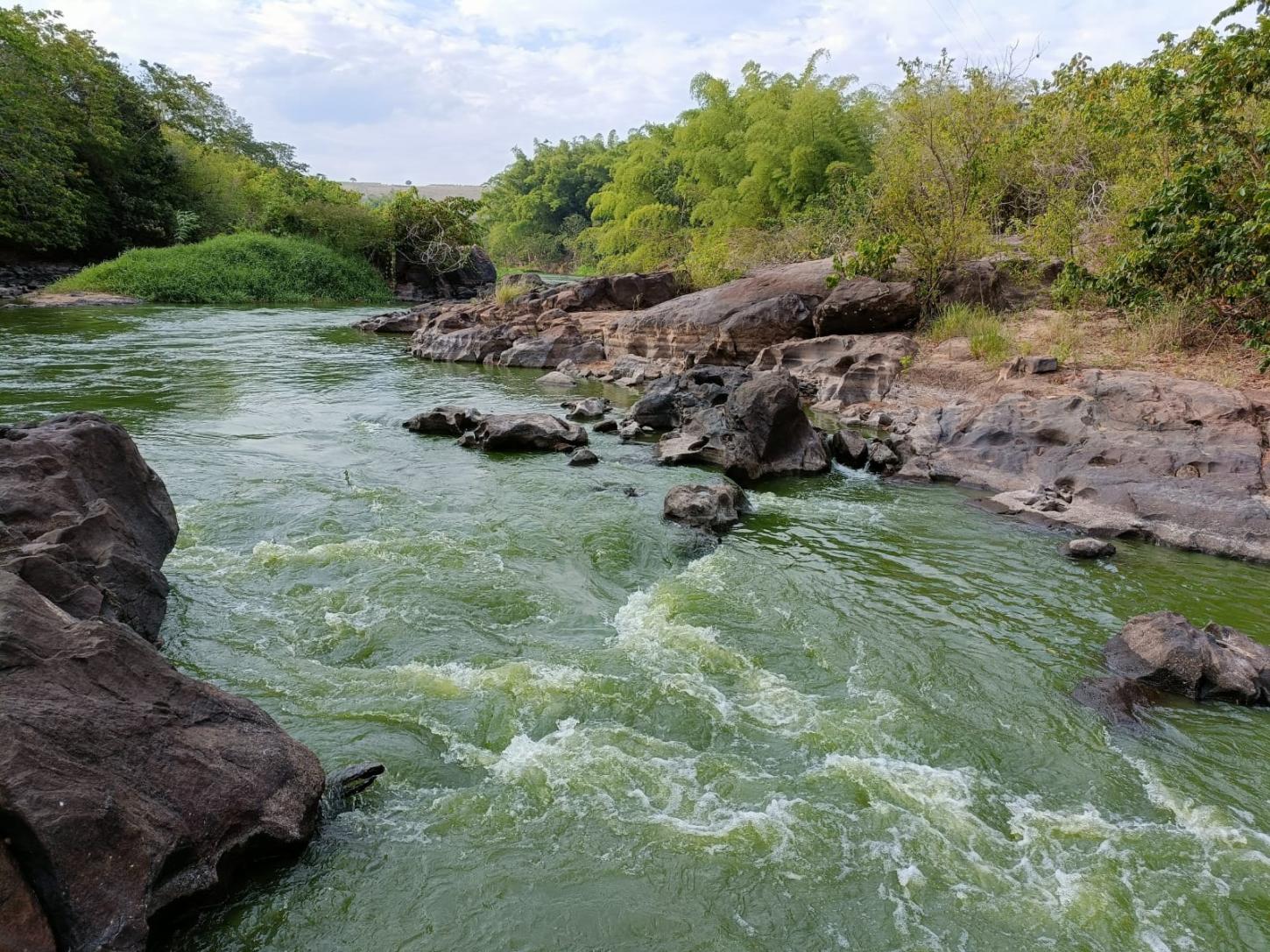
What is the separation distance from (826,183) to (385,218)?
25.5 m

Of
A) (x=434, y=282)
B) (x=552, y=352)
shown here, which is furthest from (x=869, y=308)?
(x=434, y=282)

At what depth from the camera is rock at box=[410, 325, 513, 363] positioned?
23.5 metres

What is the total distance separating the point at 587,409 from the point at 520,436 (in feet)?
10.6

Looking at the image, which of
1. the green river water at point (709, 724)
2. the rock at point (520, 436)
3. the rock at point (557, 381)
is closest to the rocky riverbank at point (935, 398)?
the green river water at point (709, 724)

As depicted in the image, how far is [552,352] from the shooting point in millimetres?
22938

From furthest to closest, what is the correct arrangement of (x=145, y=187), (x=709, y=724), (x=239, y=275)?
(x=145, y=187) < (x=239, y=275) < (x=709, y=724)

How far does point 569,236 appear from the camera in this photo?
72750 millimetres

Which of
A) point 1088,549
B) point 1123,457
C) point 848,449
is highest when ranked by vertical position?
point 1123,457

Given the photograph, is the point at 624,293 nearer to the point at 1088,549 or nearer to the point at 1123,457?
the point at 1123,457

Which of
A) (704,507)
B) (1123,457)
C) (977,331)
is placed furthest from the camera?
(977,331)

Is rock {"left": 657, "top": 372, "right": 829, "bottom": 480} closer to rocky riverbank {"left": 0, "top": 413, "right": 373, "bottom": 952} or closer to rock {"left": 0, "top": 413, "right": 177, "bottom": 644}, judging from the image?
rock {"left": 0, "top": 413, "right": 177, "bottom": 644}

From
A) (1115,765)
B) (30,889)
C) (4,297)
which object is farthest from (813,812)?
(4,297)

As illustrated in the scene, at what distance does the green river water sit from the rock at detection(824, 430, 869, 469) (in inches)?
65.0

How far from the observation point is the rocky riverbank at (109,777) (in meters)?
2.86
